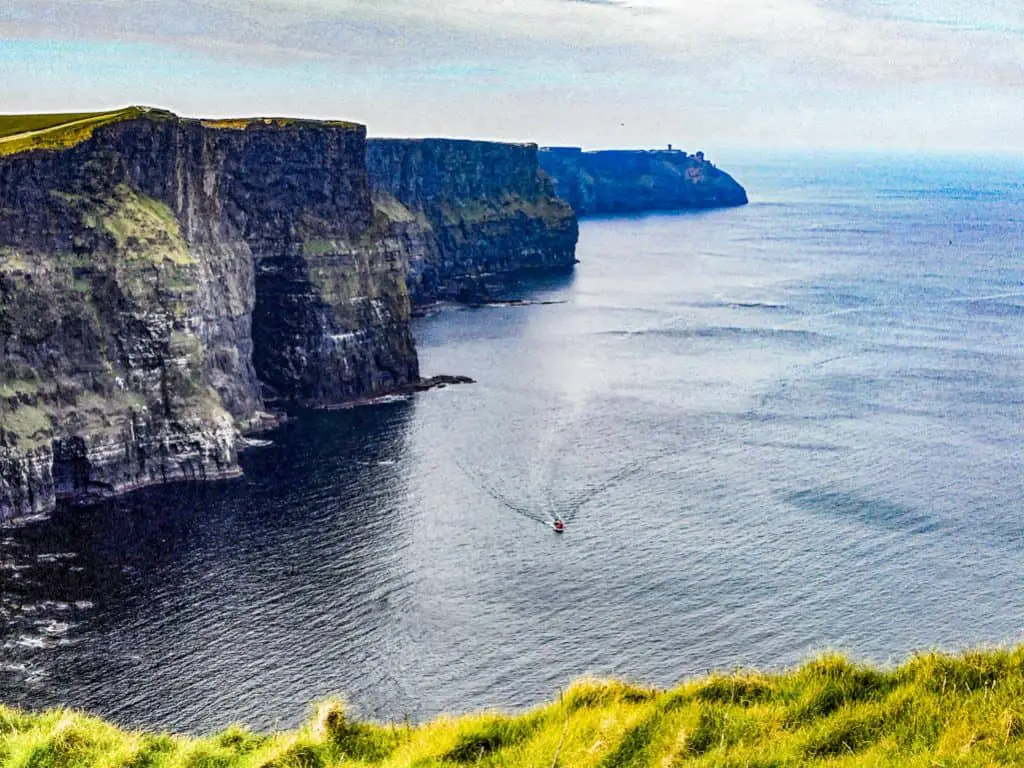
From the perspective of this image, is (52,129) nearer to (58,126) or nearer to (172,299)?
(58,126)

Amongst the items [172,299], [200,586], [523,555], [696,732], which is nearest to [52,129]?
[172,299]

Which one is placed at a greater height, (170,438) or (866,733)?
(866,733)

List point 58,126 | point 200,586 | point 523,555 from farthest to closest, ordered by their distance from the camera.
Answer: point 58,126 < point 523,555 < point 200,586


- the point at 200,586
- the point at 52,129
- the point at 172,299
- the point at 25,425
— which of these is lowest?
the point at 200,586

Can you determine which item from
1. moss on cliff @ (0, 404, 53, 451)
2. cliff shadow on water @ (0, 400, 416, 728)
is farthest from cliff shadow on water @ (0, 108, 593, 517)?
cliff shadow on water @ (0, 400, 416, 728)

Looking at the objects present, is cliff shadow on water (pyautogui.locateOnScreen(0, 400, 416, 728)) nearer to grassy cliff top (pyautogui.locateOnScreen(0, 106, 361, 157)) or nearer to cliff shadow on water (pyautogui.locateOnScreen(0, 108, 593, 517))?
cliff shadow on water (pyautogui.locateOnScreen(0, 108, 593, 517))

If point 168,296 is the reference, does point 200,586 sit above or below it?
below

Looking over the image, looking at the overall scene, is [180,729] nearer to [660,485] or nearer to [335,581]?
[335,581]

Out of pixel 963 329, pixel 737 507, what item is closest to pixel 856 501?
pixel 737 507
